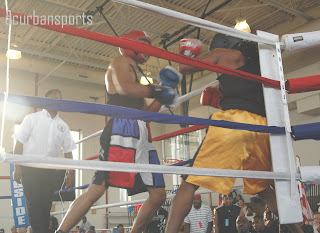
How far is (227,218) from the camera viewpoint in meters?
4.46

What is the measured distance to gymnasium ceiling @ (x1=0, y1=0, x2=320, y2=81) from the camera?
7406mm

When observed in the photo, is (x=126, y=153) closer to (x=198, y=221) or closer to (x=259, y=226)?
(x=259, y=226)

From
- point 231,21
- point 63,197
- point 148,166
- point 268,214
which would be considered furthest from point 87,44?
point 148,166

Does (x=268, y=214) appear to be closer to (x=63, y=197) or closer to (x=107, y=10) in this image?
(x=63, y=197)

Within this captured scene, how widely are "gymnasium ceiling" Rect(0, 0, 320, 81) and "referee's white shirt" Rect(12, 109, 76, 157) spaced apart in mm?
5010

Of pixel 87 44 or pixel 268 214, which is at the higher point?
pixel 87 44

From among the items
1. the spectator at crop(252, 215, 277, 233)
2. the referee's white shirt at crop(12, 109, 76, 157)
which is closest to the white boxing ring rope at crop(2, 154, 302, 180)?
the referee's white shirt at crop(12, 109, 76, 157)

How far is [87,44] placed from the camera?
30.3 ft

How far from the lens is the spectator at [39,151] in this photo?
83.7 inches

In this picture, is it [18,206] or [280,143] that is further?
[18,206]

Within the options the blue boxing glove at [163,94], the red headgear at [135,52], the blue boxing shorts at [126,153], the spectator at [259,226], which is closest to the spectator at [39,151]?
the blue boxing shorts at [126,153]

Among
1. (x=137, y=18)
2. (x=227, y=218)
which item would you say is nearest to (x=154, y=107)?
(x=227, y=218)

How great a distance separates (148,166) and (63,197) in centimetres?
158

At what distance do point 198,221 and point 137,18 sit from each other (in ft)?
15.9
